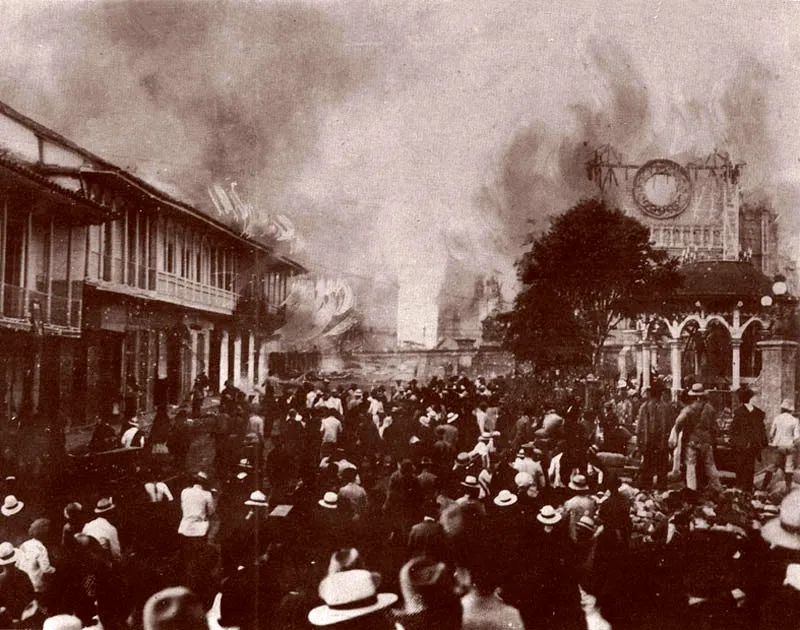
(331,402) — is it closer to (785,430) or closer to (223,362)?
(223,362)

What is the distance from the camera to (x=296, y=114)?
7184 millimetres

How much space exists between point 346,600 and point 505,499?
8.01ft

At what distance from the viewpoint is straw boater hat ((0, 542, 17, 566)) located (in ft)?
19.5

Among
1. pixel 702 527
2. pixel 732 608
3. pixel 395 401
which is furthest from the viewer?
pixel 395 401

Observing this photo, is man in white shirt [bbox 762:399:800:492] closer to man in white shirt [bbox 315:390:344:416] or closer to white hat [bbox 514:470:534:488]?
white hat [bbox 514:470:534:488]

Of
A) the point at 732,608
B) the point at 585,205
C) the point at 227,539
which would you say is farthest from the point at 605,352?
the point at 227,539

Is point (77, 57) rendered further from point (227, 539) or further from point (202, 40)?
point (227, 539)

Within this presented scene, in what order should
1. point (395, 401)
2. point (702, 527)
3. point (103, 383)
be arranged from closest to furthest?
point (702, 527) → point (103, 383) → point (395, 401)

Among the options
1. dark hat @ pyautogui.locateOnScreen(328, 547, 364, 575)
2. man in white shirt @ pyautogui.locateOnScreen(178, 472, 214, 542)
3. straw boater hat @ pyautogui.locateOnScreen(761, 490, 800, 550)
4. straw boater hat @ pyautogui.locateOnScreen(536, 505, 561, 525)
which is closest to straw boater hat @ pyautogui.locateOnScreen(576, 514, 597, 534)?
straw boater hat @ pyautogui.locateOnScreen(536, 505, 561, 525)

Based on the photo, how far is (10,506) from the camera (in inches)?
248

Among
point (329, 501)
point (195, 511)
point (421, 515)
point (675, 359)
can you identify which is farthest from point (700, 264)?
point (195, 511)

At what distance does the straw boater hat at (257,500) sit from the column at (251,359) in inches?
45.5

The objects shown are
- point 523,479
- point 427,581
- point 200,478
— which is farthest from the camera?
point 523,479

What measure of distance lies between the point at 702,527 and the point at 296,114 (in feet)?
16.1
